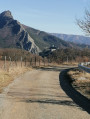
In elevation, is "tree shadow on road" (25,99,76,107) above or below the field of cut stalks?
below

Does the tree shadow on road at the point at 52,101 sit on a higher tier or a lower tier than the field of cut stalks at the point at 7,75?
lower

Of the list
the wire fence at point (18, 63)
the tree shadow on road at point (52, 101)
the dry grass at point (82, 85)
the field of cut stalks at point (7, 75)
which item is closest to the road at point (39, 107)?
the tree shadow on road at point (52, 101)

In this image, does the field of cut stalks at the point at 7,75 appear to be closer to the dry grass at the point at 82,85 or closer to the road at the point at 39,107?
the road at the point at 39,107

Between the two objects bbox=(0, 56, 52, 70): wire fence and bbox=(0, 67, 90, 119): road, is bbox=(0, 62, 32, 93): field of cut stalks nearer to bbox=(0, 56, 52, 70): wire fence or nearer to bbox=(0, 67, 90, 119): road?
bbox=(0, 56, 52, 70): wire fence

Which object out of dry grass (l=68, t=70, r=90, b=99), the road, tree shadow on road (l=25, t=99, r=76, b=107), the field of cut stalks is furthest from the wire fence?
tree shadow on road (l=25, t=99, r=76, b=107)

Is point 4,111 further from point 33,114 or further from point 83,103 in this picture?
point 83,103

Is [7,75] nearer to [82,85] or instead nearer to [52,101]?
[82,85]

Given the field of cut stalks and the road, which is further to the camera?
the field of cut stalks

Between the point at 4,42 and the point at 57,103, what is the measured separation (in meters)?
182

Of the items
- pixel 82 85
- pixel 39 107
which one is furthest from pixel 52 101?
pixel 82 85

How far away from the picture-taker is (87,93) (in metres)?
13.2

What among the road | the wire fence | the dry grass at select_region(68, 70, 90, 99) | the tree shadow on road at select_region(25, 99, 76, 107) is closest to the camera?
the road

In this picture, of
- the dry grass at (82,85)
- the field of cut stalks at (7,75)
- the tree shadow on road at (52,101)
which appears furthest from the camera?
the field of cut stalks at (7,75)

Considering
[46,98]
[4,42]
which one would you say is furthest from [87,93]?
[4,42]
